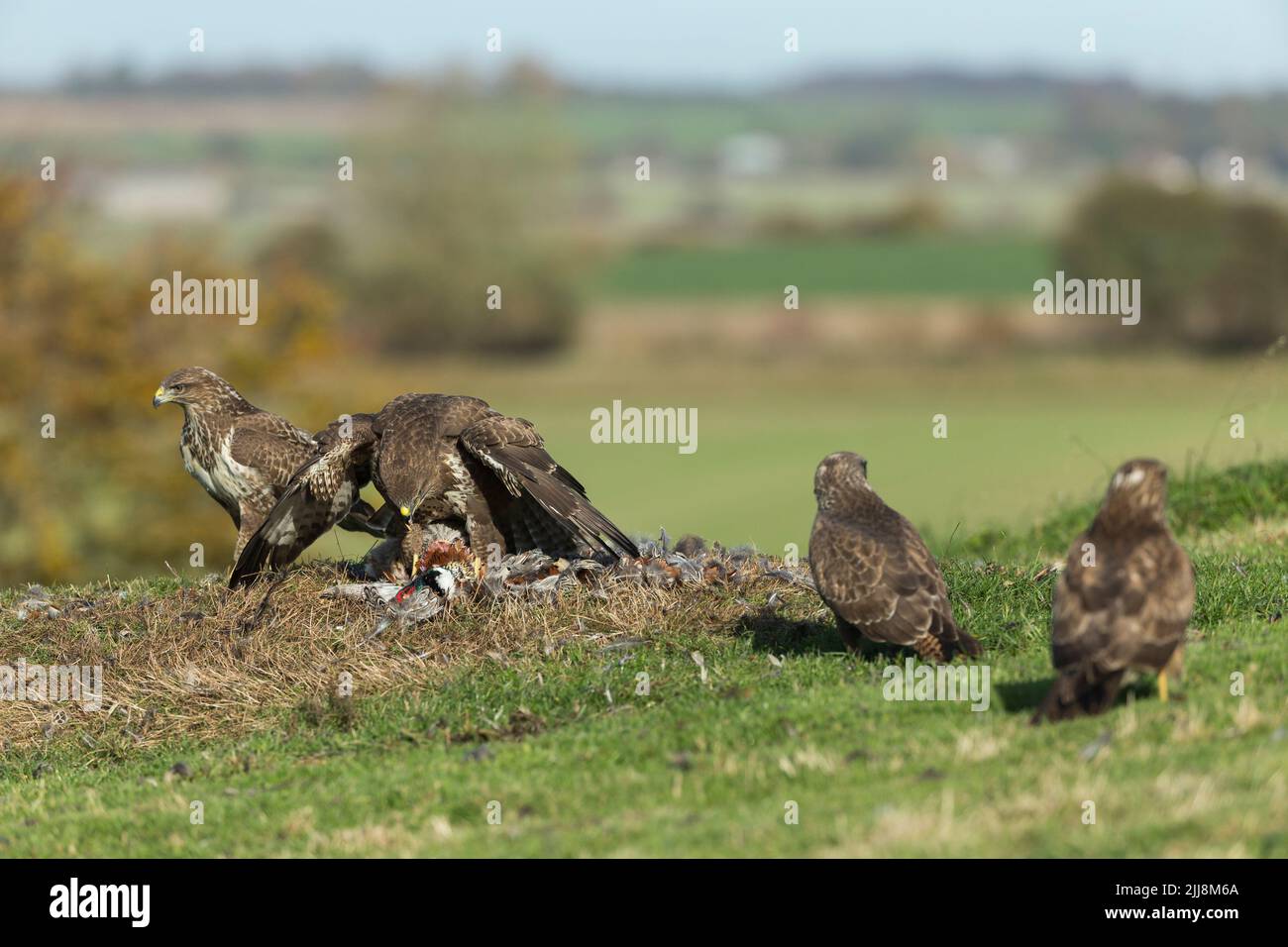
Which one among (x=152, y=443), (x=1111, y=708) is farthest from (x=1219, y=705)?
(x=152, y=443)

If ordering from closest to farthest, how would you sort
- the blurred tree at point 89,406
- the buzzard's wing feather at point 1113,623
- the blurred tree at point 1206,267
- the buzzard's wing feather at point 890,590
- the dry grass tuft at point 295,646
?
1. the buzzard's wing feather at point 1113,623
2. the buzzard's wing feather at point 890,590
3. the dry grass tuft at point 295,646
4. the blurred tree at point 89,406
5. the blurred tree at point 1206,267

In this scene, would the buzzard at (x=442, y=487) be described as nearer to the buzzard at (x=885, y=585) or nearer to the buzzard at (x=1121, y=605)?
the buzzard at (x=885, y=585)

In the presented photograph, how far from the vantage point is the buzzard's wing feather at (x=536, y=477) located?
10.8 m

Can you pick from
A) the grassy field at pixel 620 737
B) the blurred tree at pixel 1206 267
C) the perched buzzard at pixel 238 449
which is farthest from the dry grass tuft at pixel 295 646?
the blurred tree at pixel 1206 267

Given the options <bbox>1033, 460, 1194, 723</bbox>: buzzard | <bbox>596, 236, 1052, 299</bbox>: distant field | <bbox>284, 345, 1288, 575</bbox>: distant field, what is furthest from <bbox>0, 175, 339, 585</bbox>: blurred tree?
<bbox>596, 236, 1052, 299</bbox>: distant field

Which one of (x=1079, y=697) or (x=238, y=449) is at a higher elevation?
(x=238, y=449)

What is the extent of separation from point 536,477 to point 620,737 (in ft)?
10.2

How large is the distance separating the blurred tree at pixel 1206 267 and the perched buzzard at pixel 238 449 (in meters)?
57.8

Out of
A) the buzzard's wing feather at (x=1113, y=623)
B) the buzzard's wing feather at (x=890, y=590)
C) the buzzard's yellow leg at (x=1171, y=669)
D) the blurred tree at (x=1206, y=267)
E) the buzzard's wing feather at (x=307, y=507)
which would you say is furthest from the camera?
the blurred tree at (x=1206, y=267)

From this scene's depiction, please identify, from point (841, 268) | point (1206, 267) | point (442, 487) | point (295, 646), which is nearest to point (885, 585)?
point (442, 487)

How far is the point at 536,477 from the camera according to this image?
10883mm

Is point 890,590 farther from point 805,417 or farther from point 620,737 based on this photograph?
point 805,417

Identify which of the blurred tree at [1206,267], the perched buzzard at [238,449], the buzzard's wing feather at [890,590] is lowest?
the buzzard's wing feather at [890,590]

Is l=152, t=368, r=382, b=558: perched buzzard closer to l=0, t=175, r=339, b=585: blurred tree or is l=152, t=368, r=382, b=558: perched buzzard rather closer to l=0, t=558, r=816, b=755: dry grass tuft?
l=0, t=558, r=816, b=755: dry grass tuft
